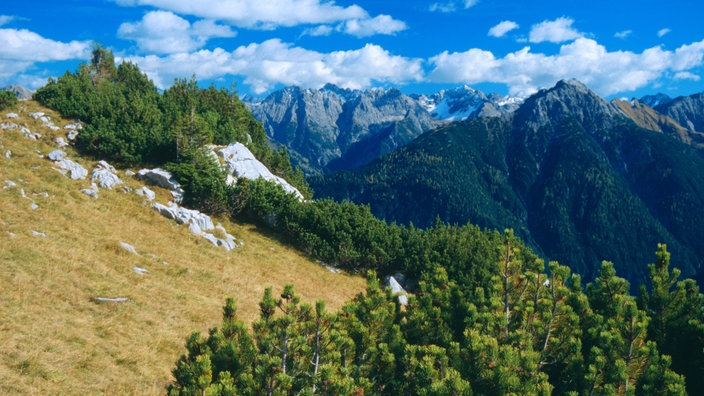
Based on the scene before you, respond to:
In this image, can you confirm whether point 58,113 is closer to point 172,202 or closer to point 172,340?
point 172,202

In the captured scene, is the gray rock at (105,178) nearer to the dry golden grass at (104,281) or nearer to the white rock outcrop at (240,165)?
the dry golden grass at (104,281)

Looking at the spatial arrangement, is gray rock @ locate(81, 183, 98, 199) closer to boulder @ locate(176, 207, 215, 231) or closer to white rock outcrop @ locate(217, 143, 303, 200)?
boulder @ locate(176, 207, 215, 231)

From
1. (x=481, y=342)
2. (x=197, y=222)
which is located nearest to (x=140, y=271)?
(x=197, y=222)

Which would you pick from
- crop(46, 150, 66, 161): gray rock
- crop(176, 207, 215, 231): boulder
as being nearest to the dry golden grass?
crop(176, 207, 215, 231): boulder

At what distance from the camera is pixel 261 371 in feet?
35.1

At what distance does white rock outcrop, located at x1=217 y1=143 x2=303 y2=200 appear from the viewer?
4434 cm

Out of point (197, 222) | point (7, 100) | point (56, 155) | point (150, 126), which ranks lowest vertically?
point (197, 222)

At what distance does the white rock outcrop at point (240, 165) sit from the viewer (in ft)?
145

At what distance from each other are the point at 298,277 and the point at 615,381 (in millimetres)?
24770

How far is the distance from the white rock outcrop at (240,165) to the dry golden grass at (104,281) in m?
7.09

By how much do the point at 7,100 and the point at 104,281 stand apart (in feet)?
125

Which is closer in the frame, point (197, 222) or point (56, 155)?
point (197, 222)

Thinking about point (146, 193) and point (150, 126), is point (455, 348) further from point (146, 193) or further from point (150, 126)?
point (150, 126)

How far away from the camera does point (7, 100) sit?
150 ft
